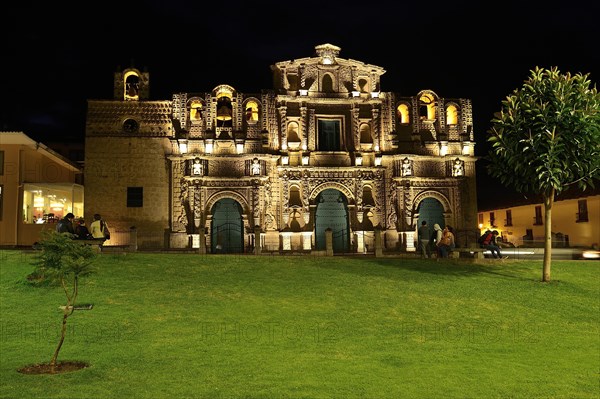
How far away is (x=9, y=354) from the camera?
10.6m

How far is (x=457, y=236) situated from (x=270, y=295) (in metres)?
19.4

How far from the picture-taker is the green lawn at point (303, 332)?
9086mm

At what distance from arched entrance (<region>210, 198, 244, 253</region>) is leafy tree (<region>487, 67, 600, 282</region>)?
15542 millimetres

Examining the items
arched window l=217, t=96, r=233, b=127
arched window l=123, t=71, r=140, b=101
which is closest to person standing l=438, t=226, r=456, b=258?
arched window l=217, t=96, r=233, b=127

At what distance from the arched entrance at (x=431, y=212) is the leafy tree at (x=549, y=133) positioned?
1291cm

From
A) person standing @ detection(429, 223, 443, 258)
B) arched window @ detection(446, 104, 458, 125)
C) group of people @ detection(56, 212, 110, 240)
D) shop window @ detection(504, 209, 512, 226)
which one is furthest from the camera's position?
A: shop window @ detection(504, 209, 512, 226)

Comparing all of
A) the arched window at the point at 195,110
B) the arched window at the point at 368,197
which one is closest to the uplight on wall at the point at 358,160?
the arched window at the point at 368,197

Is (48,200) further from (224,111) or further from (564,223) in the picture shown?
(564,223)

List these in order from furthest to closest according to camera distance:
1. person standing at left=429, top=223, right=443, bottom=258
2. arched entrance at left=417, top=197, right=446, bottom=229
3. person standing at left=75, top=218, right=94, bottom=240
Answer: arched entrance at left=417, top=197, right=446, bottom=229
person standing at left=429, top=223, right=443, bottom=258
person standing at left=75, top=218, right=94, bottom=240

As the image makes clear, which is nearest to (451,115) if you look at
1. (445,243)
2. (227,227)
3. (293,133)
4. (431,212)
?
(431,212)

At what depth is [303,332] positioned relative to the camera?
12.3m

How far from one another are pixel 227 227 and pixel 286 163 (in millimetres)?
4870

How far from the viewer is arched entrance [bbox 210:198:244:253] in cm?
3078

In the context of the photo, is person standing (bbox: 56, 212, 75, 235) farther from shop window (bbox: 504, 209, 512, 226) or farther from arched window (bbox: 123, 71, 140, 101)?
shop window (bbox: 504, 209, 512, 226)
